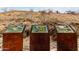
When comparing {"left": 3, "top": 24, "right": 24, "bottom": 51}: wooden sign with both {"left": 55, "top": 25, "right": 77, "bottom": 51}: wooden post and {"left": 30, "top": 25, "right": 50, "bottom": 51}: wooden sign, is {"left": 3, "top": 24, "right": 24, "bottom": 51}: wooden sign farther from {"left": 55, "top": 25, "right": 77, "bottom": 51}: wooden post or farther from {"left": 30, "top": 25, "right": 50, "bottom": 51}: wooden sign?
{"left": 55, "top": 25, "right": 77, "bottom": 51}: wooden post

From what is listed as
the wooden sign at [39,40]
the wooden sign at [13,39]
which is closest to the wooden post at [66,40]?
the wooden sign at [39,40]

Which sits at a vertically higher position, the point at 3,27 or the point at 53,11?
the point at 53,11

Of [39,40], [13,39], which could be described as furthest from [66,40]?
[13,39]

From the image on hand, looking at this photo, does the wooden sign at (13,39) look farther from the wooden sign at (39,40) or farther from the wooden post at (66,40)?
the wooden post at (66,40)

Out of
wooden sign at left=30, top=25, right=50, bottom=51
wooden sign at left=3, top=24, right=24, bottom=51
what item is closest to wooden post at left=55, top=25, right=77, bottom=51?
wooden sign at left=30, top=25, right=50, bottom=51

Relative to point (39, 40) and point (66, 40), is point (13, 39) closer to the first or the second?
point (39, 40)

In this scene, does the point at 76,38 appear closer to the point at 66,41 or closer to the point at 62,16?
the point at 66,41
